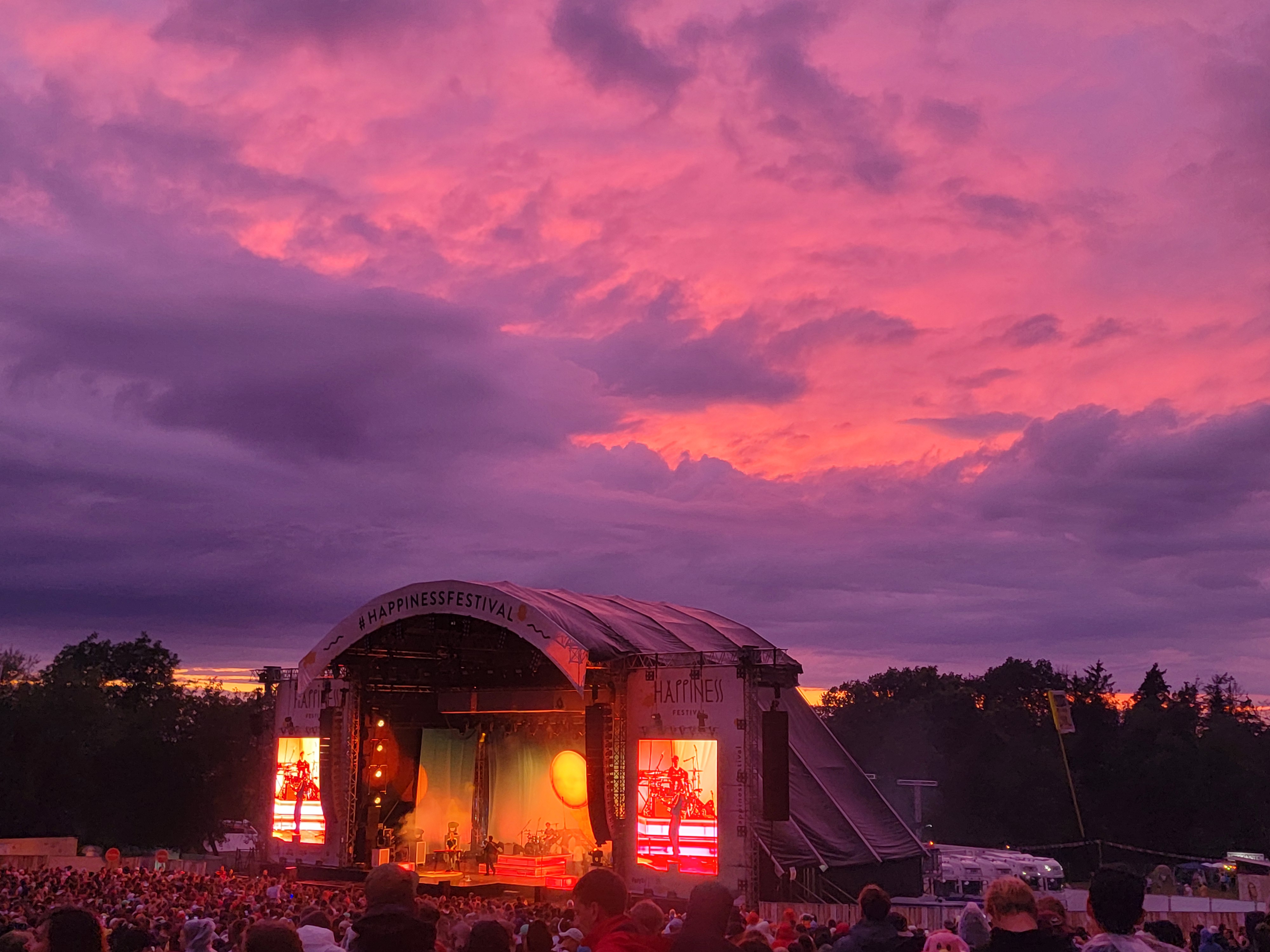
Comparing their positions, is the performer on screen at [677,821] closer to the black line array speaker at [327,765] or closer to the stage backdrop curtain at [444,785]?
the stage backdrop curtain at [444,785]

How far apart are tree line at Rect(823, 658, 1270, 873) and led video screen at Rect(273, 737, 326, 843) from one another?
28429 mm

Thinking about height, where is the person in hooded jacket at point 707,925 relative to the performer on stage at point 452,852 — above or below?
above

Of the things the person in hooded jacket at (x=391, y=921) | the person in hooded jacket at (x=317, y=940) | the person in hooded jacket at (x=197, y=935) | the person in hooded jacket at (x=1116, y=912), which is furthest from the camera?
the person in hooded jacket at (x=197, y=935)

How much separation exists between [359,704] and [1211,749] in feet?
106

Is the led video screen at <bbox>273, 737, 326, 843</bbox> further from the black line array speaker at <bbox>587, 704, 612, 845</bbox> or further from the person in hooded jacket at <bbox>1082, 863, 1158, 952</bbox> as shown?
the person in hooded jacket at <bbox>1082, 863, 1158, 952</bbox>

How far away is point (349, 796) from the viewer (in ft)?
101

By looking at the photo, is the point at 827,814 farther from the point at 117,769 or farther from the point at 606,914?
the point at 117,769

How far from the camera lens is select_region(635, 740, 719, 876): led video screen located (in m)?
24.2

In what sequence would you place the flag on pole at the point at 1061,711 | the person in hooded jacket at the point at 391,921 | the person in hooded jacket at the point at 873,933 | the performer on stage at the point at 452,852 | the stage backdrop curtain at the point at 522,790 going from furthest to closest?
the stage backdrop curtain at the point at 522,790, the performer on stage at the point at 452,852, the flag on pole at the point at 1061,711, the person in hooded jacket at the point at 873,933, the person in hooded jacket at the point at 391,921

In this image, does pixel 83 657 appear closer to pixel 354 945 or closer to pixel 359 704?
pixel 359 704

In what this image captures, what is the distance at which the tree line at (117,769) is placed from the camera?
4522 centimetres

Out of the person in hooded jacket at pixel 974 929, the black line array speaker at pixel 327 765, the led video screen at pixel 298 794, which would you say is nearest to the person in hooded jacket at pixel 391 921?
the person in hooded jacket at pixel 974 929

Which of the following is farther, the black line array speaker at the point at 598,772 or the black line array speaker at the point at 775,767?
the black line array speaker at the point at 598,772

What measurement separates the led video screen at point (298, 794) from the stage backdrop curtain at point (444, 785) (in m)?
3.02
